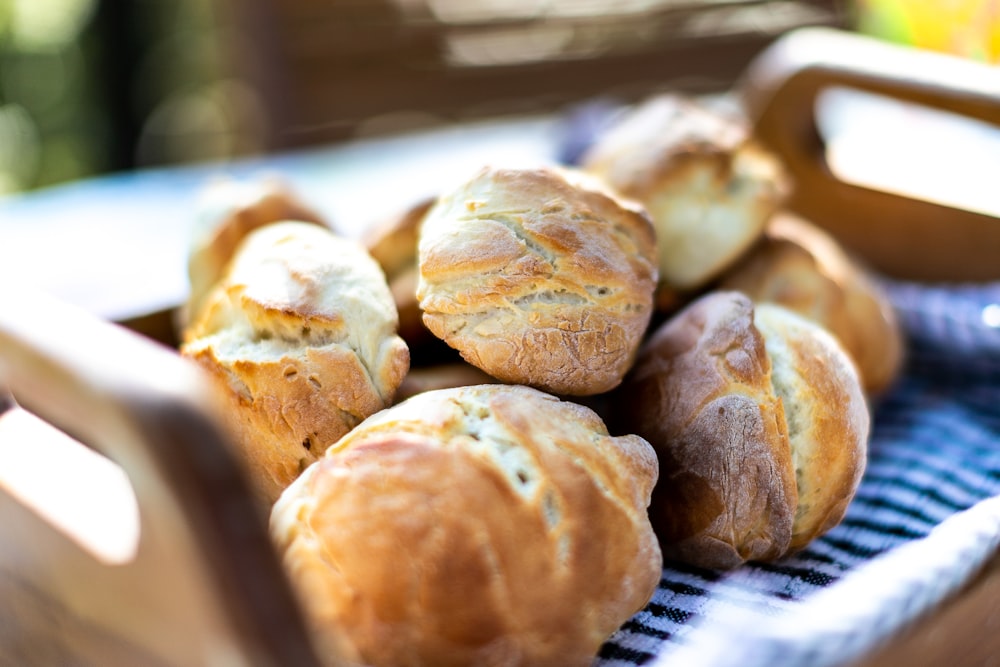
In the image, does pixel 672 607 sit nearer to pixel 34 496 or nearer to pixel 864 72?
pixel 34 496

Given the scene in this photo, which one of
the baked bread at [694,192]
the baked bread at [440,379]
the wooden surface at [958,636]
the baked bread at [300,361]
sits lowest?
the wooden surface at [958,636]

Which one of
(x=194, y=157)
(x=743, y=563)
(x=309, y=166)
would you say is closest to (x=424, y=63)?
(x=309, y=166)

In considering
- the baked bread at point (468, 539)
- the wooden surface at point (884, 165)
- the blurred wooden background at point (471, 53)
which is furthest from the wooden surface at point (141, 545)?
the blurred wooden background at point (471, 53)

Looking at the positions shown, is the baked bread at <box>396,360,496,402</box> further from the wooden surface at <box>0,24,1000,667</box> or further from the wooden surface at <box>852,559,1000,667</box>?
the wooden surface at <box>852,559,1000,667</box>

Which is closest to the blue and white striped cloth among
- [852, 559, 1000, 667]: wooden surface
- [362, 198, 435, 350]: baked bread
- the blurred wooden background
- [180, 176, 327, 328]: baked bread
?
[852, 559, 1000, 667]: wooden surface

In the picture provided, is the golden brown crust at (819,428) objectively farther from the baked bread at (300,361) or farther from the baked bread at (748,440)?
the baked bread at (300,361)

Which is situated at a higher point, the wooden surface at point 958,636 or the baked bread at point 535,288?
the baked bread at point 535,288
